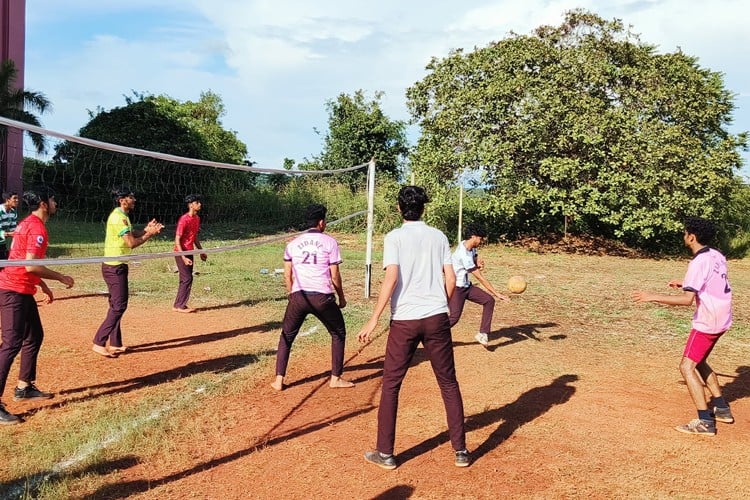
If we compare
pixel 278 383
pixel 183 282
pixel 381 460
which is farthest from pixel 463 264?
pixel 183 282

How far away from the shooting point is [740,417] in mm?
5648

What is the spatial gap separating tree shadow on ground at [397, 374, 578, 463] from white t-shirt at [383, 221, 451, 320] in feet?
3.90

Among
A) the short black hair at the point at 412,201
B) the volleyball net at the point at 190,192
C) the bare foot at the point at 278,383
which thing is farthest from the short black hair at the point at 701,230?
the volleyball net at the point at 190,192

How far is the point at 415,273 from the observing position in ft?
13.9

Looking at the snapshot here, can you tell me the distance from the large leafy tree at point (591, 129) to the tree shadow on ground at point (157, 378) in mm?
14385

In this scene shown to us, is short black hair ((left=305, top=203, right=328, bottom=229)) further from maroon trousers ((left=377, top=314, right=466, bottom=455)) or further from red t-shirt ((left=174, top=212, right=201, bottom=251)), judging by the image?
red t-shirt ((left=174, top=212, right=201, bottom=251))

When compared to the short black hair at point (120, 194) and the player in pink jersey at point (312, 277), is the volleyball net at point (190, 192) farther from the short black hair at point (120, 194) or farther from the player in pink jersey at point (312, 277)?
the player in pink jersey at point (312, 277)

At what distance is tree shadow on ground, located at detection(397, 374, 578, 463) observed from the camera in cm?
469

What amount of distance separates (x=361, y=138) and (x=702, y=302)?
940 inches

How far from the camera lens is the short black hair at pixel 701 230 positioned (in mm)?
5121

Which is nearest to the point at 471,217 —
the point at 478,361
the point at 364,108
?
the point at 364,108

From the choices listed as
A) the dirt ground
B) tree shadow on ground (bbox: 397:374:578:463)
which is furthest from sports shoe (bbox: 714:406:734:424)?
tree shadow on ground (bbox: 397:374:578:463)

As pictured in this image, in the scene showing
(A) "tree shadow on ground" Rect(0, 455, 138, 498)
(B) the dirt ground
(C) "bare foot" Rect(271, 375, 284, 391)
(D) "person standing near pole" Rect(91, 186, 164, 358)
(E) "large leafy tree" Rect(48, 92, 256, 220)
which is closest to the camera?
(A) "tree shadow on ground" Rect(0, 455, 138, 498)

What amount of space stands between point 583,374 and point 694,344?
6.09 feet
